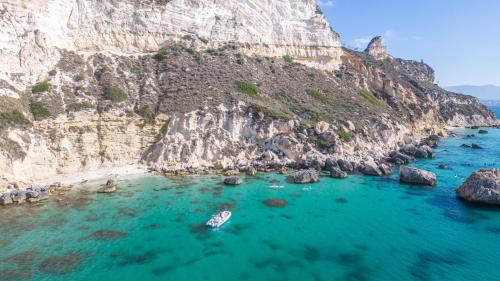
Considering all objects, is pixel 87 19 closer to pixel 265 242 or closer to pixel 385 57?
pixel 265 242

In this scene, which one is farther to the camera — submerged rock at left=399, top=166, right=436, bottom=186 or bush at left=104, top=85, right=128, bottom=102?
bush at left=104, top=85, right=128, bottom=102

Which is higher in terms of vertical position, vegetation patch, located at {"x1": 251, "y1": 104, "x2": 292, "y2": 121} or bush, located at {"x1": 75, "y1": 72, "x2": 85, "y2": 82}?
bush, located at {"x1": 75, "y1": 72, "x2": 85, "y2": 82}

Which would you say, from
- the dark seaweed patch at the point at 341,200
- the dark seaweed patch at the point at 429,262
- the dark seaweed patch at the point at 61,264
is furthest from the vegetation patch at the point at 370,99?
the dark seaweed patch at the point at 61,264

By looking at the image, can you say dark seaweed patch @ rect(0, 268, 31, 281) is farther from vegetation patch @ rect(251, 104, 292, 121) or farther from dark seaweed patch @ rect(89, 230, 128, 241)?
vegetation patch @ rect(251, 104, 292, 121)

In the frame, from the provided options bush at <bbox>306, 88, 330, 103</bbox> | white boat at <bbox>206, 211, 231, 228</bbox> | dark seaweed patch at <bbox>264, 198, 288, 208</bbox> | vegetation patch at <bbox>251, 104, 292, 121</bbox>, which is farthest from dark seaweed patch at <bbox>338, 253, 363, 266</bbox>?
bush at <bbox>306, 88, 330, 103</bbox>

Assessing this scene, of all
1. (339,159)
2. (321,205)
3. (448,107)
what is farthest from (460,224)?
(448,107)

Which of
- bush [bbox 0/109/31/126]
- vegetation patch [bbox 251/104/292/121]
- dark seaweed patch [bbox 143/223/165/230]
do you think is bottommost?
dark seaweed patch [bbox 143/223/165/230]
